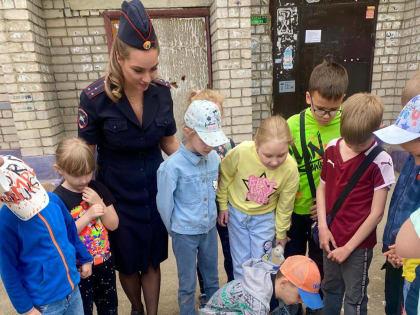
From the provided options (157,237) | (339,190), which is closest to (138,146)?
(157,237)

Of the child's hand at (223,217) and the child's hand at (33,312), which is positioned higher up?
the child's hand at (223,217)

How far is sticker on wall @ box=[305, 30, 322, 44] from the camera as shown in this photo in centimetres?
484

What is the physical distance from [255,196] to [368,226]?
2.14ft

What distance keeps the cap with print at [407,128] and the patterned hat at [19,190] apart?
4.97 ft

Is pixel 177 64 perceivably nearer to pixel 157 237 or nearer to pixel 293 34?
pixel 293 34

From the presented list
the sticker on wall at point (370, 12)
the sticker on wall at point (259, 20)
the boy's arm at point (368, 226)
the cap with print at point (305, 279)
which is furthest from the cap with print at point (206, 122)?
the sticker on wall at point (370, 12)

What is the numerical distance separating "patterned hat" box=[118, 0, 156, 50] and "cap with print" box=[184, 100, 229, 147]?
42 cm

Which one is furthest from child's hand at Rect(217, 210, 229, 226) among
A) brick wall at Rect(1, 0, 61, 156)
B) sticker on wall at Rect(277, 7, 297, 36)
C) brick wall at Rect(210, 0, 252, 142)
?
sticker on wall at Rect(277, 7, 297, 36)

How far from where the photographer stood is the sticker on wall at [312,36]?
191 inches

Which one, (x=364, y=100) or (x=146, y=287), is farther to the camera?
(x=146, y=287)

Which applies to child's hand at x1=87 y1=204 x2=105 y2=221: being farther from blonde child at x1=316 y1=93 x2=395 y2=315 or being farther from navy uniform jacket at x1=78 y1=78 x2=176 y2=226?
blonde child at x1=316 y1=93 x2=395 y2=315

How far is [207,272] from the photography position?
81.5 inches

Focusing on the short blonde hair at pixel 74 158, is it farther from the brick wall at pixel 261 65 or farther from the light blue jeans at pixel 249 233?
the brick wall at pixel 261 65

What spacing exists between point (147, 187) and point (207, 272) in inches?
27.6
